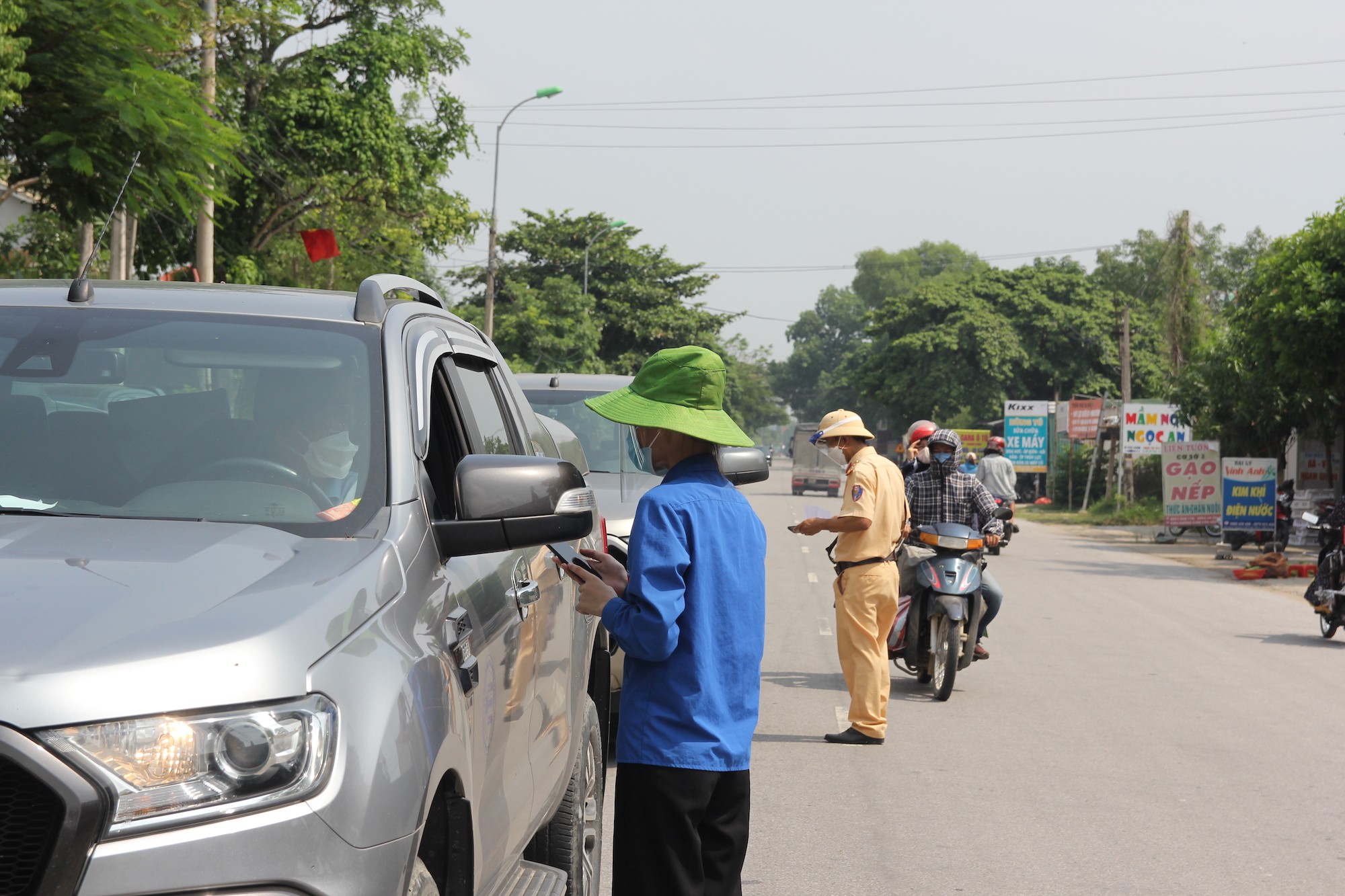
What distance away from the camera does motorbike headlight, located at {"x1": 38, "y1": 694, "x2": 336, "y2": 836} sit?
1964 mm

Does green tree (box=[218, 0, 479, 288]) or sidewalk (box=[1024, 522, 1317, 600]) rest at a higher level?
green tree (box=[218, 0, 479, 288])

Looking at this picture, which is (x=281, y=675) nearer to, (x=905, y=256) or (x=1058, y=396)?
(x=1058, y=396)

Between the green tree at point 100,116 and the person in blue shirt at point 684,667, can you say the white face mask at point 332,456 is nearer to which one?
the person in blue shirt at point 684,667

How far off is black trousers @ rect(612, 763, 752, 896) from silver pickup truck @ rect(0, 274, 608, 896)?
0.27 m

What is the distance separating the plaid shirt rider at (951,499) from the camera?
386 inches

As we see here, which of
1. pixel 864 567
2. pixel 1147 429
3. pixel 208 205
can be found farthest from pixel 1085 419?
pixel 864 567

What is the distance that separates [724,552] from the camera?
130 inches

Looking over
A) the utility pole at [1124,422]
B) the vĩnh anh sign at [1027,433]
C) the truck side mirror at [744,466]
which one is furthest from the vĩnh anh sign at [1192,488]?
the truck side mirror at [744,466]

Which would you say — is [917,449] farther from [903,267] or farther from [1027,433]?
[903,267]

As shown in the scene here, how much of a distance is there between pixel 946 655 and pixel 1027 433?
134ft

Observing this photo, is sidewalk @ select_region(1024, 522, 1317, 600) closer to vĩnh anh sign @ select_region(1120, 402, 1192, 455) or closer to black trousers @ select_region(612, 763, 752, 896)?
vĩnh anh sign @ select_region(1120, 402, 1192, 455)

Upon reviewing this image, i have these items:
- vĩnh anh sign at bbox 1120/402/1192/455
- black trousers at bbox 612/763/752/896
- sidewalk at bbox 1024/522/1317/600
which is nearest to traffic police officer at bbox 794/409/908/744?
black trousers at bbox 612/763/752/896

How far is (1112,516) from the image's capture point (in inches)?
1522

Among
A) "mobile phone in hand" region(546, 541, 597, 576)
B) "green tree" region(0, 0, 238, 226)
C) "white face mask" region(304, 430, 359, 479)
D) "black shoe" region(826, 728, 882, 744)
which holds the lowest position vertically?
"black shoe" region(826, 728, 882, 744)
